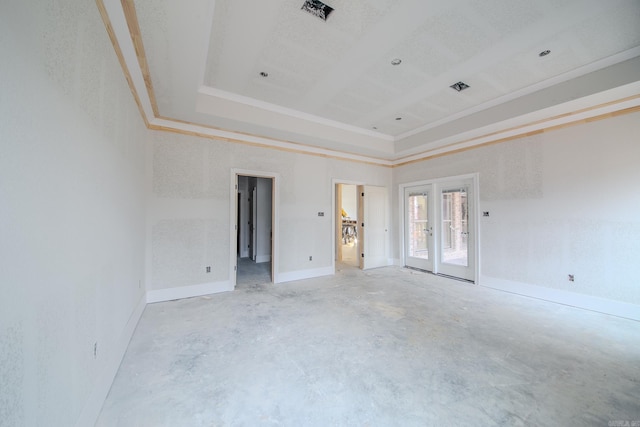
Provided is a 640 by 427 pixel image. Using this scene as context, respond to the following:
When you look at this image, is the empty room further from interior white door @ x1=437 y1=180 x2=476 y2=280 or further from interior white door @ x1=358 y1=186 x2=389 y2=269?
interior white door @ x1=358 y1=186 x2=389 y2=269

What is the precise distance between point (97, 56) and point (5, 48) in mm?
1035

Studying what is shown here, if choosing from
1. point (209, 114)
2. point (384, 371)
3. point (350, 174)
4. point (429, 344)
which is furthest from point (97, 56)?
point (350, 174)

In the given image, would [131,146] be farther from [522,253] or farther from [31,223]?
[522,253]

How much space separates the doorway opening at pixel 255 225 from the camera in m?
6.20

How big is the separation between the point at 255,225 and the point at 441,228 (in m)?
4.73

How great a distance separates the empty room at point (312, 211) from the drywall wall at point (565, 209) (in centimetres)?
3

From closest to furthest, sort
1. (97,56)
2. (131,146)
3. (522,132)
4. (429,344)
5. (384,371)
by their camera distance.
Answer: (97,56)
(384,371)
(429,344)
(131,146)
(522,132)

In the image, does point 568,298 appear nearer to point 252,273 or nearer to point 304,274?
point 304,274

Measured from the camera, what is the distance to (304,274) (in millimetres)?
5066

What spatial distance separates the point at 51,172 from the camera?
111 cm

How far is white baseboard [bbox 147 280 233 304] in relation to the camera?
3.65 meters

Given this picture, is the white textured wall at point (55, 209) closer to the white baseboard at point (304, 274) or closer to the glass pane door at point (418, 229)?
the white baseboard at point (304, 274)

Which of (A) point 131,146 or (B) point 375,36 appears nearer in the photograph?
(B) point 375,36

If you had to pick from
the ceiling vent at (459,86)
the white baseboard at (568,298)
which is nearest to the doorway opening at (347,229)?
the white baseboard at (568,298)
